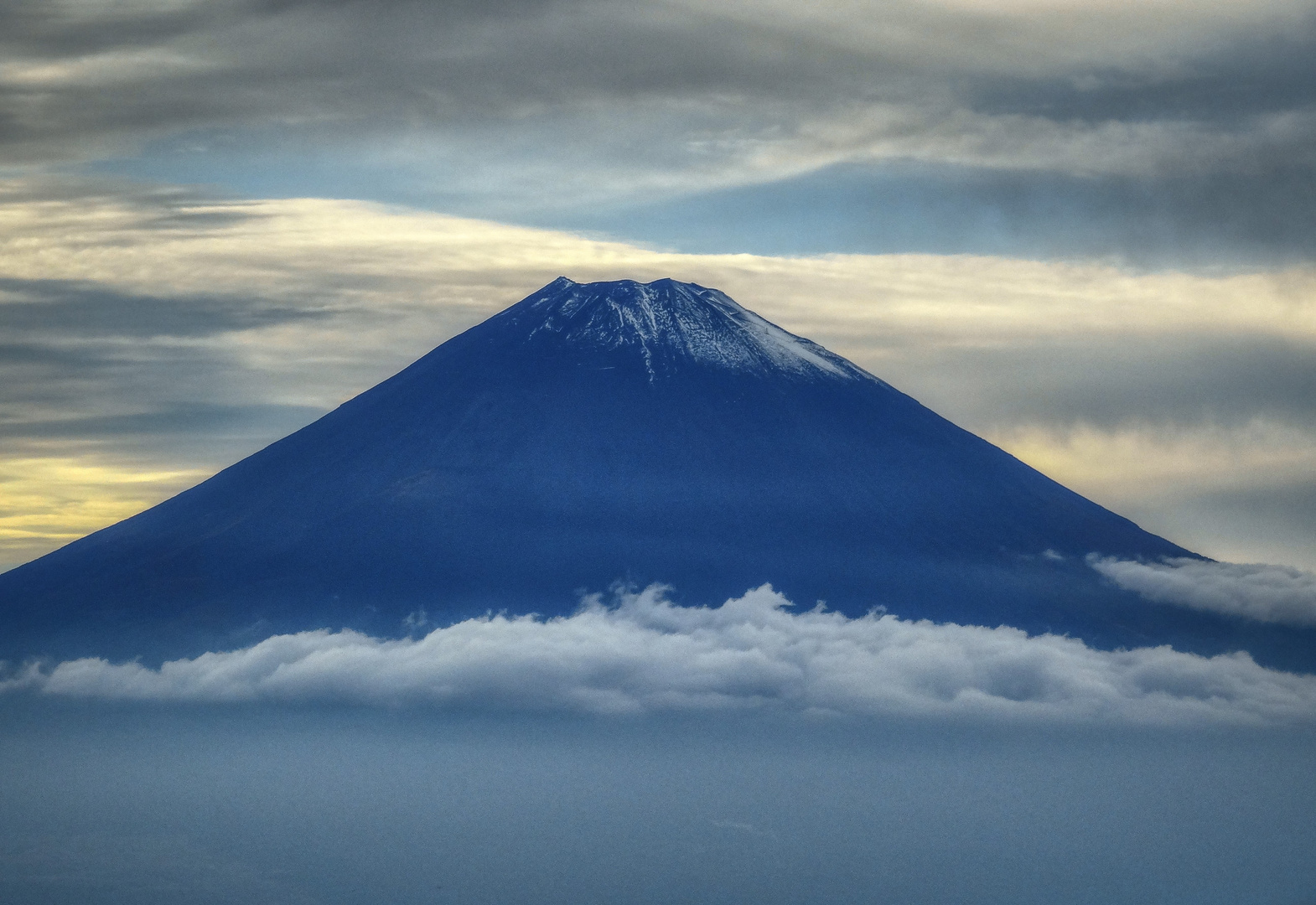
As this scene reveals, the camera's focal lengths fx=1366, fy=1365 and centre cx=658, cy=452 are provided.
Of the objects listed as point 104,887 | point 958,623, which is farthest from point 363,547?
point 104,887

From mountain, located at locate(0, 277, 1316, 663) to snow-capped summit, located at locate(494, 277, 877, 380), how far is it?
27 centimetres

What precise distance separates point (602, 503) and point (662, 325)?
21.5 meters

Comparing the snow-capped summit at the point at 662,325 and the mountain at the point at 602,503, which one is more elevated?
the snow-capped summit at the point at 662,325

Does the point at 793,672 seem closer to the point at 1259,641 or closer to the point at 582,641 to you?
the point at 582,641

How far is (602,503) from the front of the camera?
14075 centimetres

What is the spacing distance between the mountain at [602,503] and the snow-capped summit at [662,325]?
0.27m

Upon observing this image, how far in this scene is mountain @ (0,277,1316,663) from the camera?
140625 mm

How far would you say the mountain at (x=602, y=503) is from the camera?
461 feet

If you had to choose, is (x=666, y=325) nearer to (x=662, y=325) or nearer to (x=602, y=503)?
(x=662, y=325)

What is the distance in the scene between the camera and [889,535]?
143625mm

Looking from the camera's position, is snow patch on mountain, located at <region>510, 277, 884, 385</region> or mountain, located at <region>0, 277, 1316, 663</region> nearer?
mountain, located at <region>0, 277, 1316, 663</region>

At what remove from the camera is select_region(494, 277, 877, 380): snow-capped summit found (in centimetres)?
14462

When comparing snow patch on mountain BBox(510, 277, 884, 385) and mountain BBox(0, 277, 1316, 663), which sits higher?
snow patch on mountain BBox(510, 277, 884, 385)

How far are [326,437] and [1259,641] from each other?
12391cm
